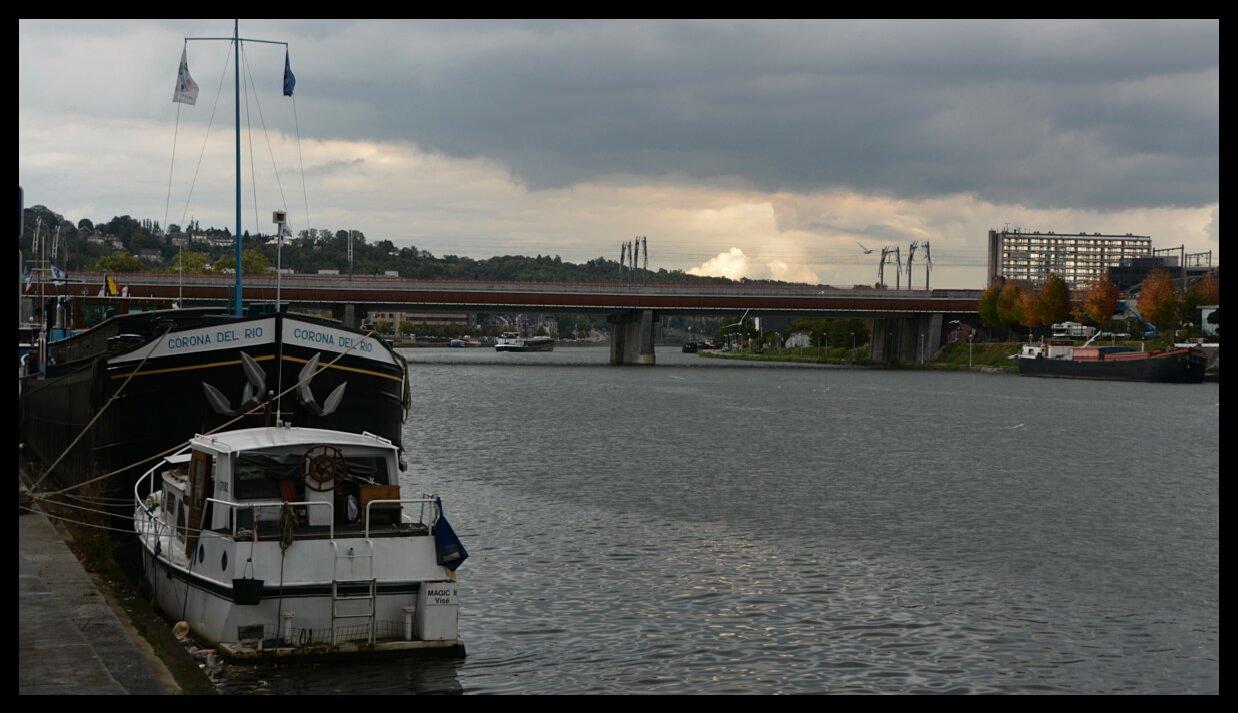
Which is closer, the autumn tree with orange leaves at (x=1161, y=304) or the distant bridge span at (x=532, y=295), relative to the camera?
the distant bridge span at (x=532, y=295)

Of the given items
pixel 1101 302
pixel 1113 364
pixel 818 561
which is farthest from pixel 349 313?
pixel 818 561

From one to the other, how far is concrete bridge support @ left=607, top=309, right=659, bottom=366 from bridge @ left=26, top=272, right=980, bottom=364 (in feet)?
0.45

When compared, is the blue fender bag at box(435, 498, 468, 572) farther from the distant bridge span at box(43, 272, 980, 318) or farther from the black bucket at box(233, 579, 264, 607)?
the distant bridge span at box(43, 272, 980, 318)

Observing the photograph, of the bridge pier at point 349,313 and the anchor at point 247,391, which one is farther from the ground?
the bridge pier at point 349,313

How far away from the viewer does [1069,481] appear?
4909 centimetres

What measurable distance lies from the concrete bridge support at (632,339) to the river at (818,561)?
10281 cm

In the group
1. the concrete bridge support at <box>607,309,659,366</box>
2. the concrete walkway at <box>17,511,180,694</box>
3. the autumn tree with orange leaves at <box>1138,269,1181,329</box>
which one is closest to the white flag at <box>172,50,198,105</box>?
the concrete walkway at <box>17,511,180,694</box>

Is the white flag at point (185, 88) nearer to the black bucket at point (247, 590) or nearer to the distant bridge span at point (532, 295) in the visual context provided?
the black bucket at point (247, 590)

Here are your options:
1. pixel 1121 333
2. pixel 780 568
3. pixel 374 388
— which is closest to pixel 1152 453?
pixel 780 568

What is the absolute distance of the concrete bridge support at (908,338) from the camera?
588 ft

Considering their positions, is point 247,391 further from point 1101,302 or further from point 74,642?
point 1101,302

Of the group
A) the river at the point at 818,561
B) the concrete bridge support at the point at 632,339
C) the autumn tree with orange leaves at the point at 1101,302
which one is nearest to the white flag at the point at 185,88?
the river at the point at 818,561

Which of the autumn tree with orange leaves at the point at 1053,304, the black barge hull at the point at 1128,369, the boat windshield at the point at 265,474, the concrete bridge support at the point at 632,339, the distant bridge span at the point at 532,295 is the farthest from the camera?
the autumn tree with orange leaves at the point at 1053,304

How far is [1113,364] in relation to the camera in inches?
5586
